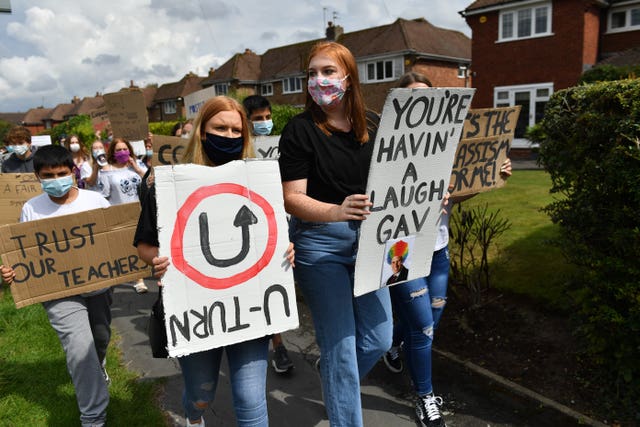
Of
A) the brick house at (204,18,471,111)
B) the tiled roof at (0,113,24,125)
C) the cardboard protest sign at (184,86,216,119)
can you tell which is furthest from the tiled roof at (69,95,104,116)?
the cardboard protest sign at (184,86,216,119)

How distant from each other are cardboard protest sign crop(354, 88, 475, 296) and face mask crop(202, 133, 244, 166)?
68 centimetres

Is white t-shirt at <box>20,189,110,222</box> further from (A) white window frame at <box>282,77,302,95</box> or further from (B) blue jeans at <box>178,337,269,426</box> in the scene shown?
(A) white window frame at <box>282,77,302,95</box>

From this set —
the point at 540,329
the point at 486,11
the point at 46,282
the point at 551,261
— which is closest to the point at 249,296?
the point at 46,282

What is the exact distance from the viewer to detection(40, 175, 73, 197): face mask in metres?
3.10

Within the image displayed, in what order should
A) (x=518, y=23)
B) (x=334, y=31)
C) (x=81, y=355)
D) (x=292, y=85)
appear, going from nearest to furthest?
(x=81, y=355) < (x=518, y=23) < (x=334, y=31) < (x=292, y=85)

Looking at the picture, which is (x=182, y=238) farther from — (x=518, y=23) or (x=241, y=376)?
(x=518, y=23)

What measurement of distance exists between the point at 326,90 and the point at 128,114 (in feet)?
16.6

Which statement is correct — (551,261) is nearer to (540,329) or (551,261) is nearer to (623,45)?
(540,329)

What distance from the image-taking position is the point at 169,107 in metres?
60.9

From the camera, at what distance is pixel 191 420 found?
265 centimetres

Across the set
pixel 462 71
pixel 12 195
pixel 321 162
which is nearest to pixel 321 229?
pixel 321 162

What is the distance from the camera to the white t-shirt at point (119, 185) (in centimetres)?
598

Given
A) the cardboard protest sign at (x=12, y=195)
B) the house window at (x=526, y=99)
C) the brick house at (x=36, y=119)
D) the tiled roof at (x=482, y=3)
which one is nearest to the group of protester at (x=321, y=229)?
the cardboard protest sign at (x=12, y=195)

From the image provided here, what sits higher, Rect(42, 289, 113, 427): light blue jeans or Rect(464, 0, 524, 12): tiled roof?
Rect(464, 0, 524, 12): tiled roof
